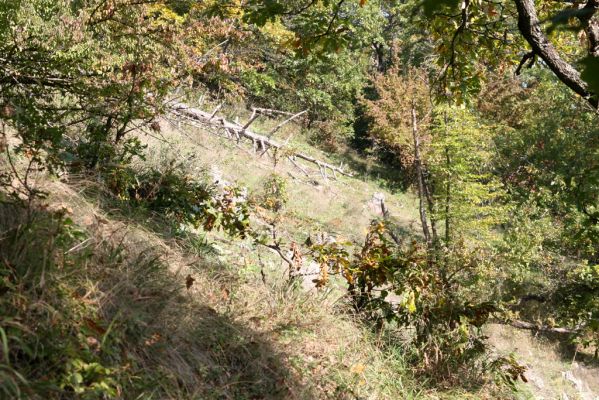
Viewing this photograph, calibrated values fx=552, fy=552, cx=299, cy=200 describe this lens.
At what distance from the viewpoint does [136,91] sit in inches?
187

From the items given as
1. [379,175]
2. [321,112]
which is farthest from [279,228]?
[321,112]

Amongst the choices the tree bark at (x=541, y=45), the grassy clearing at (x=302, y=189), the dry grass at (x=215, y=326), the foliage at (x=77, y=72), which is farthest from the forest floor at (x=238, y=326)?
the grassy clearing at (x=302, y=189)

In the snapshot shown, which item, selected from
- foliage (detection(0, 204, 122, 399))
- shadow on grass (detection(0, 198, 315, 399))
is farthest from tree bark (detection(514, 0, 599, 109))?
foliage (detection(0, 204, 122, 399))

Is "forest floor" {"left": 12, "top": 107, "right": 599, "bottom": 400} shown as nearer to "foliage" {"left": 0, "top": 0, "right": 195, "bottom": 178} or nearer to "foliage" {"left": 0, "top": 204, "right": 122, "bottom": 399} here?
"foliage" {"left": 0, "top": 204, "right": 122, "bottom": 399}

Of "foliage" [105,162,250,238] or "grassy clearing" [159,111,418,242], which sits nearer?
"foliage" [105,162,250,238]

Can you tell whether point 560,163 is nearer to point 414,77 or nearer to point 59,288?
point 414,77

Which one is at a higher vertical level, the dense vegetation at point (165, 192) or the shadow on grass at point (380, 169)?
the dense vegetation at point (165, 192)

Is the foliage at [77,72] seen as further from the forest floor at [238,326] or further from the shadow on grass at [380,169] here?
the shadow on grass at [380,169]

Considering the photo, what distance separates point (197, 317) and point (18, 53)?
2.40 metres

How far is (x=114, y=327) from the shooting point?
105 inches

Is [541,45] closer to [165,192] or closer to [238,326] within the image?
[238,326]

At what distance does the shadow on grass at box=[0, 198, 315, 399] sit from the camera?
2.24m

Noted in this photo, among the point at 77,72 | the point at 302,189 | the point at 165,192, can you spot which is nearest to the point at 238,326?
the point at 165,192

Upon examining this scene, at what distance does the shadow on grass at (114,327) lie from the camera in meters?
2.24
